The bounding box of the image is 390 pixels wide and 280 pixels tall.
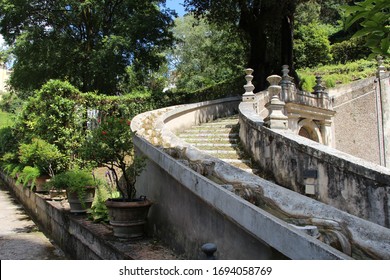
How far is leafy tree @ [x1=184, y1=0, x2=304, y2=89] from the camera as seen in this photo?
18.6 meters

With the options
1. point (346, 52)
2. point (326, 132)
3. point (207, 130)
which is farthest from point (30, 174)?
point (346, 52)

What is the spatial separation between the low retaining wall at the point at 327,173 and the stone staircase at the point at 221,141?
21.5 inches

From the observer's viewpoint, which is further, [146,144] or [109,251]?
[146,144]

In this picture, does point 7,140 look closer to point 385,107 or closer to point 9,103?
point 385,107

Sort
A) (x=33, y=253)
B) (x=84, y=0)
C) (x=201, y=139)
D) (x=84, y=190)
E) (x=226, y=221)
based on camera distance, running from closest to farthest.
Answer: (x=226, y=221) → (x=33, y=253) → (x=84, y=190) → (x=201, y=139) → (x=84, y=0)

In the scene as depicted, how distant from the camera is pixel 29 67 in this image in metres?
20.6

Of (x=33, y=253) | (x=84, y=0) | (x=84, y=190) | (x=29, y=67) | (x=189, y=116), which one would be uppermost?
(x=84, y=0)

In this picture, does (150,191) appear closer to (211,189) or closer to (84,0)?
(211,189)

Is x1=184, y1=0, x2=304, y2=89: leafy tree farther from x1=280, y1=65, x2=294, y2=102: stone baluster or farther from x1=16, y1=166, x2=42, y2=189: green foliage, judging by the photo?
x1=16, y1=166, x2=42, y2=189: green foliage

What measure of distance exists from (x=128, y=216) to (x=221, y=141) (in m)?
5.50

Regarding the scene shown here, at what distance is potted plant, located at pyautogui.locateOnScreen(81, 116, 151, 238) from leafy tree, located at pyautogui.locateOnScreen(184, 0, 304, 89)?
1405cm

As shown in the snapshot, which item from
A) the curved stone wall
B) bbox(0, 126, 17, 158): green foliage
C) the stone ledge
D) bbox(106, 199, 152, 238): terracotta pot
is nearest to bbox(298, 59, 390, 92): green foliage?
bbox(0, 126, 17, 158): green foliage

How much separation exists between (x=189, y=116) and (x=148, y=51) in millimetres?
7799

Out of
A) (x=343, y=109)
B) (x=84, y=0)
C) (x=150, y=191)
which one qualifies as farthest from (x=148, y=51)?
(x=150, y=191)
